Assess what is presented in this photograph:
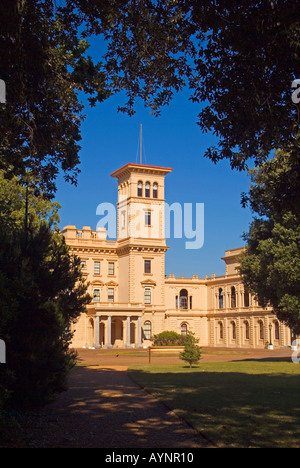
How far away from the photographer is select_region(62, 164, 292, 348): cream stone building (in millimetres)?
60562

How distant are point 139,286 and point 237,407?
53.1m

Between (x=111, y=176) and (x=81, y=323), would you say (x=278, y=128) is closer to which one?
(x=81, y=323)

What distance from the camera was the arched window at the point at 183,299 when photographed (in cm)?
7362

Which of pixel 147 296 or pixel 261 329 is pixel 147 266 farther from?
pixel 261 329

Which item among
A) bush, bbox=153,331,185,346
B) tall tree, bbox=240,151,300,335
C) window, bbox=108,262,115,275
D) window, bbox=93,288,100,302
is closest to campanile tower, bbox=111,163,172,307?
window, bbox=108,262,115,275

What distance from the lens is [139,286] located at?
63844 millimetres

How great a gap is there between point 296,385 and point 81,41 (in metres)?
11.4

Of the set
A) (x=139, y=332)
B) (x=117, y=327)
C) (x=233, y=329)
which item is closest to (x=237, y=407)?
(x=139, y=332)

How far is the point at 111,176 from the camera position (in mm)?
70188

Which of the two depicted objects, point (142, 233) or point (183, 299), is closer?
point (142, 233)

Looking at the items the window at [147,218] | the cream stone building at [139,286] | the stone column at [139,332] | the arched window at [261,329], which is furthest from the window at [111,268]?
the arched window at [261,329]

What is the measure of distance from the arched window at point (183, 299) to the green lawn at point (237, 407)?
184ft

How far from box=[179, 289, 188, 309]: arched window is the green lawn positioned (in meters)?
56.1

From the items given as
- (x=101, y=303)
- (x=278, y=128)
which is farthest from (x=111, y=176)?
(x=278, y=128)
